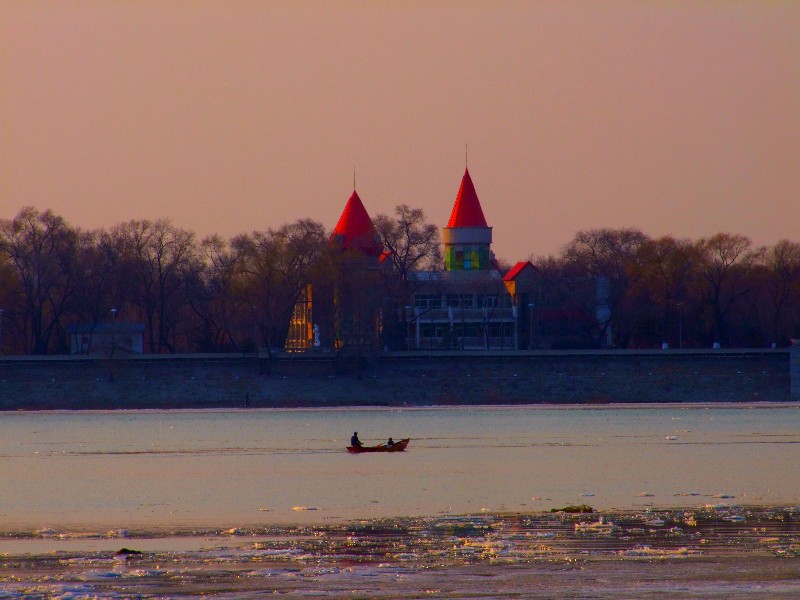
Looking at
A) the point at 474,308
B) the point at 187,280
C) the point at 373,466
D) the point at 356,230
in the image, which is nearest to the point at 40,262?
the point at 187,280

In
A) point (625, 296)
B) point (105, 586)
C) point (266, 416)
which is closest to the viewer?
point (105, 586)

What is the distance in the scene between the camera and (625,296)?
94688 millimetres

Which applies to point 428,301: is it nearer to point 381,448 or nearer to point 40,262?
point 40,262

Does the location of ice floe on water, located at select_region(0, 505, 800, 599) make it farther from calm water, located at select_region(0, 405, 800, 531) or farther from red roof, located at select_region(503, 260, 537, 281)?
red roof, located at select_region(503, 260, 537, 281)

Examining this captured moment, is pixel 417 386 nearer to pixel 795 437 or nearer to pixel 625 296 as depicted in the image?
pixel 625 296

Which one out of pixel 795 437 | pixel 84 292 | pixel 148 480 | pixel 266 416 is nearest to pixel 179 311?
pixel 84 292

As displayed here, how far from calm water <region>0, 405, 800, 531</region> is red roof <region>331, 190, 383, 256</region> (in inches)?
1036

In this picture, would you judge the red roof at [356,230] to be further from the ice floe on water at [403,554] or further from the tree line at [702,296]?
the ice floe on water at [403,554]

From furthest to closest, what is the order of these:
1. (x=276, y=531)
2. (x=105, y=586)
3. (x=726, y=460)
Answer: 1. (x=726, y=460)
2. (x=276, y=531)
3. (x=105, y=586)

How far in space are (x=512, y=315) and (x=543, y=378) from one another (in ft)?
60.1

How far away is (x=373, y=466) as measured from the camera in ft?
137

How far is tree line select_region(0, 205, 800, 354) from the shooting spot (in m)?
87.4

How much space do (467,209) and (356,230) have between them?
24.8 feet

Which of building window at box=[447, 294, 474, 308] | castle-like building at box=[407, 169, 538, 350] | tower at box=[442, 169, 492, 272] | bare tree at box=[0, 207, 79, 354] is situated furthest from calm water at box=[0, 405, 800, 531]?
tower at box=[442, 169, 492, 272]
